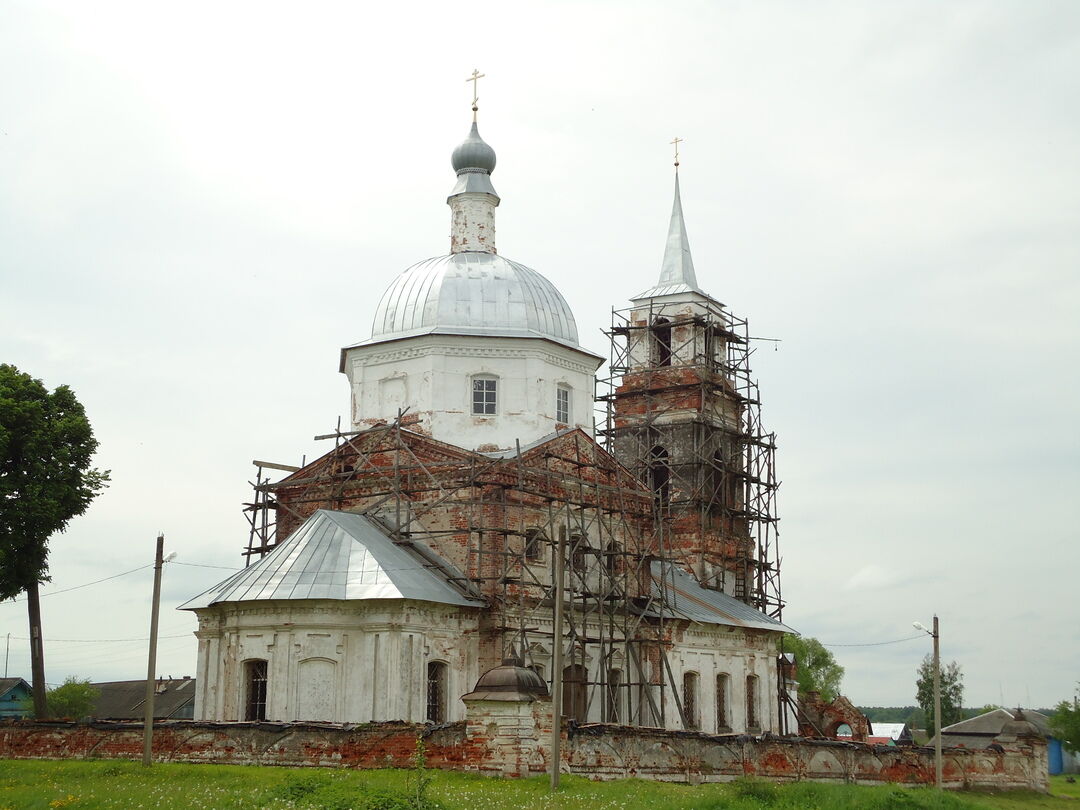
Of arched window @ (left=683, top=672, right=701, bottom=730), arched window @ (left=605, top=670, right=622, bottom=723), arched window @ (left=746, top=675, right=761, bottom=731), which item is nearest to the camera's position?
arched window @ (left=605, top=670, right=622, bottom=723)

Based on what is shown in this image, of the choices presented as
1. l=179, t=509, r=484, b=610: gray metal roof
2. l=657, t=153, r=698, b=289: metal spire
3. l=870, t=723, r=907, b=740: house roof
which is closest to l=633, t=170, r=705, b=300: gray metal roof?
l=657, t=153, r=698, b=289: metal spire

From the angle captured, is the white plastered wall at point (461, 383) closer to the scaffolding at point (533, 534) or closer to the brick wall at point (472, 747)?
the scaffolding at point (533, 534)

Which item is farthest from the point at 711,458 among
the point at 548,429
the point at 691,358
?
the point at 548,429

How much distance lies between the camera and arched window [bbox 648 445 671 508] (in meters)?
39.1

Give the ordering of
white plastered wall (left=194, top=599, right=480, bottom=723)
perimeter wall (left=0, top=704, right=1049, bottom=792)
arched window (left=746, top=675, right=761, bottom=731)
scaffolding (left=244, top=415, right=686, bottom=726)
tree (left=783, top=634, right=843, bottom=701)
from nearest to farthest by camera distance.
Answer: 1. perimeter wall (left=0, top=704, right=1049, bottom=792)
2. white plastered wall (left=194, top=599, right=480, bottom=723)
3. scaffolding (left=244, top=415, right=686, bottom=726)
4. arched window (left=746, top=675, right=761, bottom=731)
5. tree (left=783, top=634, right=843, bottom=701)

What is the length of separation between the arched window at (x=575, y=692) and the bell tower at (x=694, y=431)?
9507mm

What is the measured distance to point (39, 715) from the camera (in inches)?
1094

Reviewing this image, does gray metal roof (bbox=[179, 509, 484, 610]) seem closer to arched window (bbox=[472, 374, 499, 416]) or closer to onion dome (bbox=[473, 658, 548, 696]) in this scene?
arched window (bbox=[472, 374, 499, 416])

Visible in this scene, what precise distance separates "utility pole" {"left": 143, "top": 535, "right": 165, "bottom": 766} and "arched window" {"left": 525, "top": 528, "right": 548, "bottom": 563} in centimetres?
899

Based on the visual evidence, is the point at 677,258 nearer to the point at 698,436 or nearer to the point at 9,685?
the point at 698,436

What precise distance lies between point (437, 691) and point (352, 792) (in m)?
10.00

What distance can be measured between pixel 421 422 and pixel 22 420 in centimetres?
850

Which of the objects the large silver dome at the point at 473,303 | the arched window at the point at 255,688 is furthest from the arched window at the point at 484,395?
the arched window at the point at 255,688

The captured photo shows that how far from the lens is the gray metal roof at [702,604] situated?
32062mm
